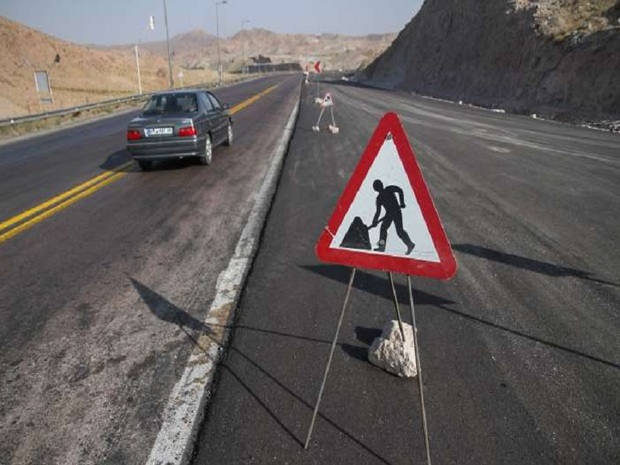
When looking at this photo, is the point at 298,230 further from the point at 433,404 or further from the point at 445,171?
the point at 445,171

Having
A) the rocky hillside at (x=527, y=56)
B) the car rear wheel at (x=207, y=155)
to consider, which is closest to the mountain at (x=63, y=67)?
the rocky hillside at (x=527, y=56)

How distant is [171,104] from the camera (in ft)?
36.6

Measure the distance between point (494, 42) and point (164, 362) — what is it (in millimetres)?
41421

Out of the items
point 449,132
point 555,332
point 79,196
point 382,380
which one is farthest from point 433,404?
point 449,132

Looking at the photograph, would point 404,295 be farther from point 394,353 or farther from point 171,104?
point 171,104

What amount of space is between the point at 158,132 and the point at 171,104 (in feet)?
3.91

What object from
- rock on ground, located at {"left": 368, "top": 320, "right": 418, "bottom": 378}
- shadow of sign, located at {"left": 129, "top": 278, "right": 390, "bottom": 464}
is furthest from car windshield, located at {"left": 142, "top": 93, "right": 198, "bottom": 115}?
rock on ground, located at {"left": 368, "top": 320, "right": 418, "bottom": 378}

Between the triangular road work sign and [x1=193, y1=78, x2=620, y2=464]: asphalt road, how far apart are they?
0.95 m

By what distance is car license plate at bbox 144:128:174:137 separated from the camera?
10281 millimetres

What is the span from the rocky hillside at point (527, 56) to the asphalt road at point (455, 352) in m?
20.4

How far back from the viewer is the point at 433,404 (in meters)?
3.12

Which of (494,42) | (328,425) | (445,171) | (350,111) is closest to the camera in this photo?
(328,425)

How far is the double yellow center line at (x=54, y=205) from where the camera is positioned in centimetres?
683

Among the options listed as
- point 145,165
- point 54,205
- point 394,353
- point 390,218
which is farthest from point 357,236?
point 145,165
